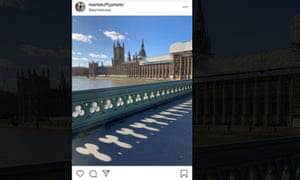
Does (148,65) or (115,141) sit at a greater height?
(148,65)

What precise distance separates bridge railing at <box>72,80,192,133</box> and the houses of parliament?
0.04 m

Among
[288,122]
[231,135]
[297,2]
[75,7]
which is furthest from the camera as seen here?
[288,122]

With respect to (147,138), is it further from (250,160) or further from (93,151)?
(250,160)

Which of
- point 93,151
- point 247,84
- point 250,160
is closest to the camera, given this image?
point 93,151

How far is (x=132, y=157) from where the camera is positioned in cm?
63

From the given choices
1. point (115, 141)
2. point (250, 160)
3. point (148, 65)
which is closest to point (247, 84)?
point (250, 160)

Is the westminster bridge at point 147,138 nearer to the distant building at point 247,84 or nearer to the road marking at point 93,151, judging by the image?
the road marking at point 93,151

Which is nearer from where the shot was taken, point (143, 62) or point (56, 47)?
point (143, 62)

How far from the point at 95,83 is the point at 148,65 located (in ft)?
0.57

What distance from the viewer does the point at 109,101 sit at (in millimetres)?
704

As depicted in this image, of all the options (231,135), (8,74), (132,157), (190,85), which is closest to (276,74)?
(231,135)

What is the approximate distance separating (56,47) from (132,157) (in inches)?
29.5

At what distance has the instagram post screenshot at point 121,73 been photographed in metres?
0.61

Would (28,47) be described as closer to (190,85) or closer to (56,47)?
(56,47)
